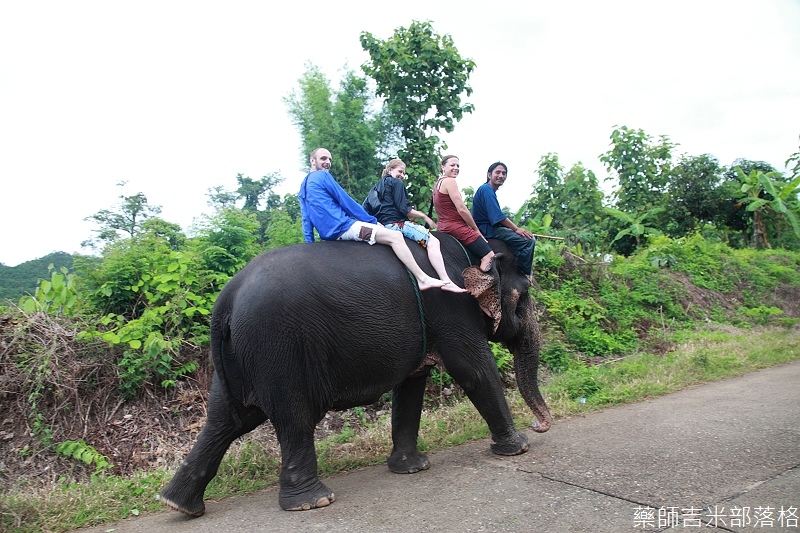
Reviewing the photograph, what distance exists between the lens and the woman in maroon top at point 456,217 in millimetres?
5016

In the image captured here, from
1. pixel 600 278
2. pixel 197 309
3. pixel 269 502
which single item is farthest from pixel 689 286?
pixel 269 502

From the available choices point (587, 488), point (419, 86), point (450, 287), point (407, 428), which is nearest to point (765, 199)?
point (419, 86)

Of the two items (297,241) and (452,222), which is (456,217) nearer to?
(452,222)

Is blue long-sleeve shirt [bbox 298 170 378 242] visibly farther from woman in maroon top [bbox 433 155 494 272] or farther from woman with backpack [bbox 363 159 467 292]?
woman in maroon top [bbox 433 155 494 272]

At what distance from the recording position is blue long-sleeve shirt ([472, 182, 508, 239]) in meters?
5.32

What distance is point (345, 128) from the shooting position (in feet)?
36.0

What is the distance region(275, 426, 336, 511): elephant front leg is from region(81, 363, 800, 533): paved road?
0.28ft

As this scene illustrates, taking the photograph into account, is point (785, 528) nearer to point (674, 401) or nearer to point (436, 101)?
point (674, 401)

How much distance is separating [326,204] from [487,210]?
4.88 feet

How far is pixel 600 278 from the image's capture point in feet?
34.1

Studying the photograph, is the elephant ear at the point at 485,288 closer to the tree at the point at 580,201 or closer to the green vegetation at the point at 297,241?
the green vegetation at the point at 297,241

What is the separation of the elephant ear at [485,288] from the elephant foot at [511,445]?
2.83 ft

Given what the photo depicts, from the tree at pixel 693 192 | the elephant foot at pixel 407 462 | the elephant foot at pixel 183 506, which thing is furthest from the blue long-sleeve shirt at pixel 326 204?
the tree at pixel 693 192

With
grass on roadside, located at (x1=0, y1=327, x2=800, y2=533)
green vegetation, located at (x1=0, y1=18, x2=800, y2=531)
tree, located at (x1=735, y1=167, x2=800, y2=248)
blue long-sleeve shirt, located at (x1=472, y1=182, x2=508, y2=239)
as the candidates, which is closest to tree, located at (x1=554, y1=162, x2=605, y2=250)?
green vegetation, located at (x1=0, y1=18, x2=800, y2=531)
